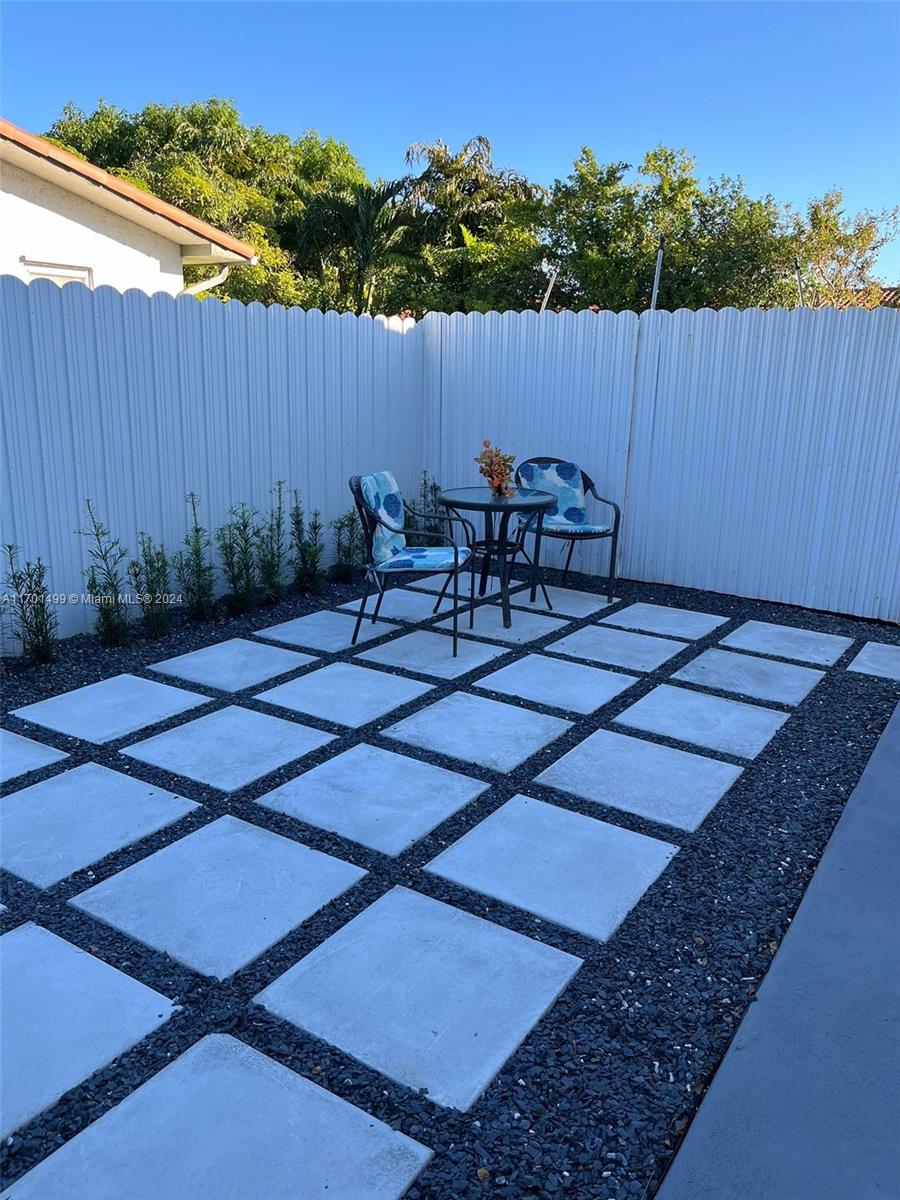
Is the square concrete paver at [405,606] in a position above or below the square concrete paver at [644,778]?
above

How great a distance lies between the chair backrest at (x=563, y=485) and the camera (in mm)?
5621

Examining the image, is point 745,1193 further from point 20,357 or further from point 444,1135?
point 20,357

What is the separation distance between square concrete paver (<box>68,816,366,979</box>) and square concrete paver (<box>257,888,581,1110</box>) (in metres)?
0.16

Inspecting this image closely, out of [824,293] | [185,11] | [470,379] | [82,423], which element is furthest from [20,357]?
[824,293]

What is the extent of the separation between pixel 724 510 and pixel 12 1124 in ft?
16.1

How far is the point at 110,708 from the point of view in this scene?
3426 millimetres

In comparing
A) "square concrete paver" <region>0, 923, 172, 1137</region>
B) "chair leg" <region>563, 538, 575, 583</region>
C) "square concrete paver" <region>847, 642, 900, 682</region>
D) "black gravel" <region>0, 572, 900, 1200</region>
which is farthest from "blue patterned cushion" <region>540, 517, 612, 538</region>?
"square concrete paver" <region>0, 923, 172, 1137</region>

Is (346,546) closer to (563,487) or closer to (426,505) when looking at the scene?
(426,505)

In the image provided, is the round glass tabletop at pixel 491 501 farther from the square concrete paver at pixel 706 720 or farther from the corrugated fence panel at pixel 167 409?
the square concrete paver at pixel 706 720

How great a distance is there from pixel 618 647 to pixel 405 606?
1367mm

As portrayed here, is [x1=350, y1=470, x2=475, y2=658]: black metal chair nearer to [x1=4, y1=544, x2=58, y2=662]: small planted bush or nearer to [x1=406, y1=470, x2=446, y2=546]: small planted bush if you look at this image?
[x1=4, y1=544, x2=58, y2=662]: small planted bush

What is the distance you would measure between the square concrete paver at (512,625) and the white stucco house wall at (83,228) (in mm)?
4362

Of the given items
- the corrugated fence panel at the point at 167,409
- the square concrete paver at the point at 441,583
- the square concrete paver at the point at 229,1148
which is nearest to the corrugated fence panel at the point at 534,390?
the corrugated fence panel at the point at 167,409

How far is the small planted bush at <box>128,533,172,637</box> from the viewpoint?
4.36 m
